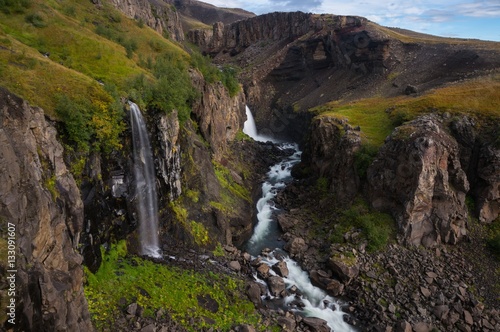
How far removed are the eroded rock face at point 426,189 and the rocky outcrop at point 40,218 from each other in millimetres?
28042

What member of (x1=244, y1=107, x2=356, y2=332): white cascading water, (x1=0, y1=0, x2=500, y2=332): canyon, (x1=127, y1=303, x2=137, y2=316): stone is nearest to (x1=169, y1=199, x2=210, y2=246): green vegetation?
(x1=0, y1=0, x2=500, y2=332): canyon

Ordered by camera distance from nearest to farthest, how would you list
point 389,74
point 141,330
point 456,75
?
1. point 141,330
2. point 456,75
3. point 389,74

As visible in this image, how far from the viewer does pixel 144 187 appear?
85.6 ft

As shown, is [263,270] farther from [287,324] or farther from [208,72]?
[208,72]

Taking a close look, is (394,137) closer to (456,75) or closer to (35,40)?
(456,75)

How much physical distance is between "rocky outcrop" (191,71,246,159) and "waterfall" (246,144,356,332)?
9.32m

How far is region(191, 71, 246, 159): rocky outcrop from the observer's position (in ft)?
132

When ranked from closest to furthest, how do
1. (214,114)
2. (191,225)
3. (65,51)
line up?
(191,225) < (65,51) < (214,114)

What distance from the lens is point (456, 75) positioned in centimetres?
5719

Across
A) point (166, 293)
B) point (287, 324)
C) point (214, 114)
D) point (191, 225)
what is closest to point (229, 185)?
point (191, 225)

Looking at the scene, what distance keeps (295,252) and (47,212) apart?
22.2m

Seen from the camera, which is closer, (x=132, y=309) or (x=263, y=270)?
(x=132, y=309)

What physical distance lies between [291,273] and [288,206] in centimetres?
1221

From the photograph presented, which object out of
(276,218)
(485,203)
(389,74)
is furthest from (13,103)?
(389,74)
